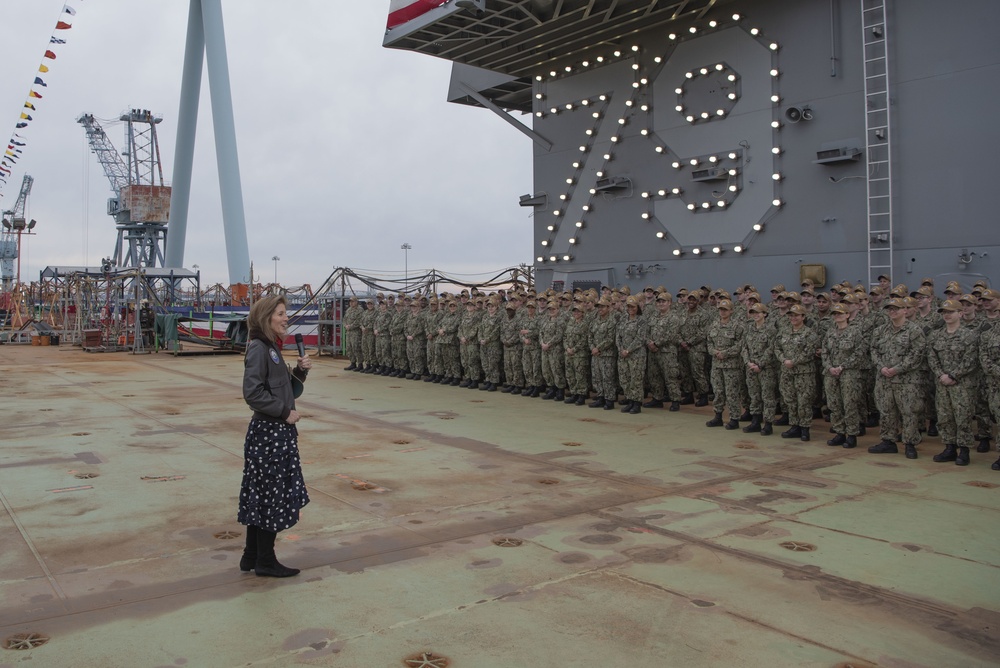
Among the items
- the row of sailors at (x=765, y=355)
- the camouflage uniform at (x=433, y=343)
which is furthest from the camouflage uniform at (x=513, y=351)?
the camouflage uniform at (x=433, y=343)

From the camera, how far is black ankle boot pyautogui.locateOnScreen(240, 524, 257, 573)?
4246mm

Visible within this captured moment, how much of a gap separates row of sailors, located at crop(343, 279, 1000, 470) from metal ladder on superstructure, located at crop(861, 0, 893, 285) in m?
0.73

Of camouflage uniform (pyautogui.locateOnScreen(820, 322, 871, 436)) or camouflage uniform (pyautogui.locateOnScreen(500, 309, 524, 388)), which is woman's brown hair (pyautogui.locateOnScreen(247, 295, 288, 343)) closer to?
camouflage uniform (pyautogui.locateOnScreen(820, 322, 871, 436))

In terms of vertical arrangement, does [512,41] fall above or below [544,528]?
above

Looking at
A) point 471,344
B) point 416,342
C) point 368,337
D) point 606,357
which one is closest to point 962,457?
point 606,357

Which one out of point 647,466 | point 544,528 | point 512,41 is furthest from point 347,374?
point 544,528

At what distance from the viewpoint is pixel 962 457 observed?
22.9 ft

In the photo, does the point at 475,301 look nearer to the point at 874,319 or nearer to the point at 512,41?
the point at 512,41

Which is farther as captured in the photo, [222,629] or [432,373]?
[432,373]

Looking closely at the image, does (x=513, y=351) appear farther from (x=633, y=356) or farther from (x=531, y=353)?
(x=633, y=356)

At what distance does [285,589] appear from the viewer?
158 inches

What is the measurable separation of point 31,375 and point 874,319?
15.2 meters

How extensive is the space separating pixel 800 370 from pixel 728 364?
37.4 inches

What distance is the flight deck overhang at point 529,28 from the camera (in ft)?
42.7
